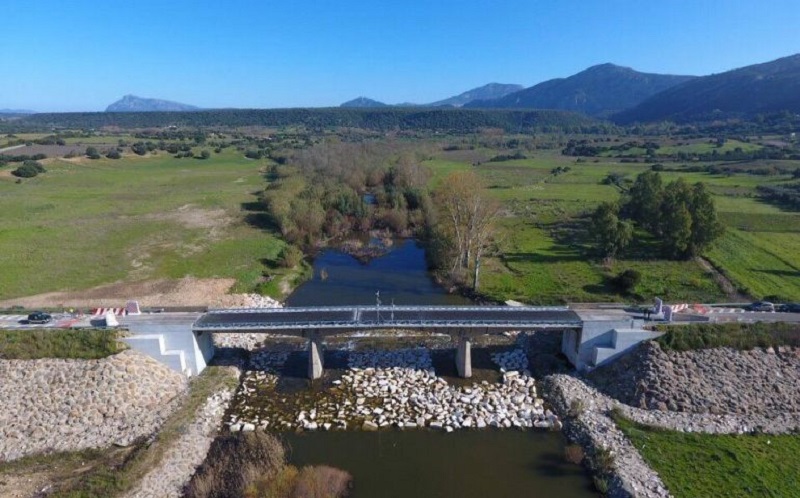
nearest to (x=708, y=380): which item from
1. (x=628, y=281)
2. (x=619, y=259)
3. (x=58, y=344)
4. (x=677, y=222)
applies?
(x=628, y=281)

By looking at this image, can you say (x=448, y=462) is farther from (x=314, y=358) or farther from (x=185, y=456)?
(x=185, y=456)

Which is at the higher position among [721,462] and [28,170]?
[28,170]

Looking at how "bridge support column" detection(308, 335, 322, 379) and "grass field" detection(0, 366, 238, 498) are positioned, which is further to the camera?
"bridge support column" detection(308, 335, 322, 379)

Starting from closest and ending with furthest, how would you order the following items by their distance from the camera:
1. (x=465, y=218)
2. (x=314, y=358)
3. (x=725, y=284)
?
(x=314, y=358)
(x=725, y=284)
(x=465, y=218)

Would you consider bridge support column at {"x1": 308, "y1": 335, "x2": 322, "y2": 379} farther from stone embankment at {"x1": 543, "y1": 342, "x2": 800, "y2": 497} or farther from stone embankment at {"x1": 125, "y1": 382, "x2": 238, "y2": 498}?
stone embankment at {"x1": 543, "y1": 342, "x2": 800, "y2": 497}

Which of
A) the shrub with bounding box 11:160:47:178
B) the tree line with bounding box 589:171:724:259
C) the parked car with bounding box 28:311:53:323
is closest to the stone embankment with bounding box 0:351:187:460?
the parked car with bounding box 28:311:53:323
